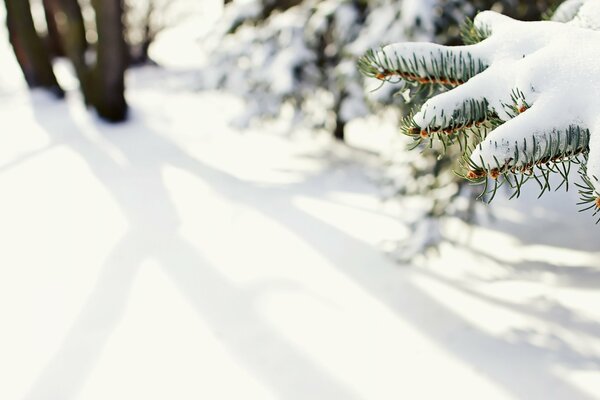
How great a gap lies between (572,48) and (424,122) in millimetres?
415

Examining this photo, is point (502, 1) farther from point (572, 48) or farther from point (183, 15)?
point (183, 15)

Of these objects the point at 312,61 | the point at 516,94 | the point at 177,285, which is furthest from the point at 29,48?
the point at 516,94

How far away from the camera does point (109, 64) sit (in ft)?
17.7

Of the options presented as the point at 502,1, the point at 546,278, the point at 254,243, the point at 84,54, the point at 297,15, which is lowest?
the point at 254,243

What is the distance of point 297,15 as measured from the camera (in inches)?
173

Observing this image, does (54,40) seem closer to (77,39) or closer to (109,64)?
(77,39)

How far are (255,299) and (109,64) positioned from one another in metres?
3.77

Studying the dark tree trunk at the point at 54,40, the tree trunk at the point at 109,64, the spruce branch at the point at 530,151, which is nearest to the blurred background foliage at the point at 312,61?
the tree trunk at the point at 109,64

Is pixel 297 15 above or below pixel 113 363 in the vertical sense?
above

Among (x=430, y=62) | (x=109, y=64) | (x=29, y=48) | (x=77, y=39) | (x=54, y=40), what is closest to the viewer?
(x=430, y=62)

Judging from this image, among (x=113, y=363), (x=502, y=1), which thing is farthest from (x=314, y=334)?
(x=502, y=1)

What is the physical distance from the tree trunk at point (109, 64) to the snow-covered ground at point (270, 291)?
3.66 feet

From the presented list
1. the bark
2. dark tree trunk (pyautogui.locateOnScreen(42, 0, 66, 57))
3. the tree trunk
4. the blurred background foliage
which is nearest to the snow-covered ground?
the blurred background foliage

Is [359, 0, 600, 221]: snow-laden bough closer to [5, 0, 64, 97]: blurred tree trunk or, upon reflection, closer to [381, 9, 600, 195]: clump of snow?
[381, 9, 600, 195]: clump of snow
